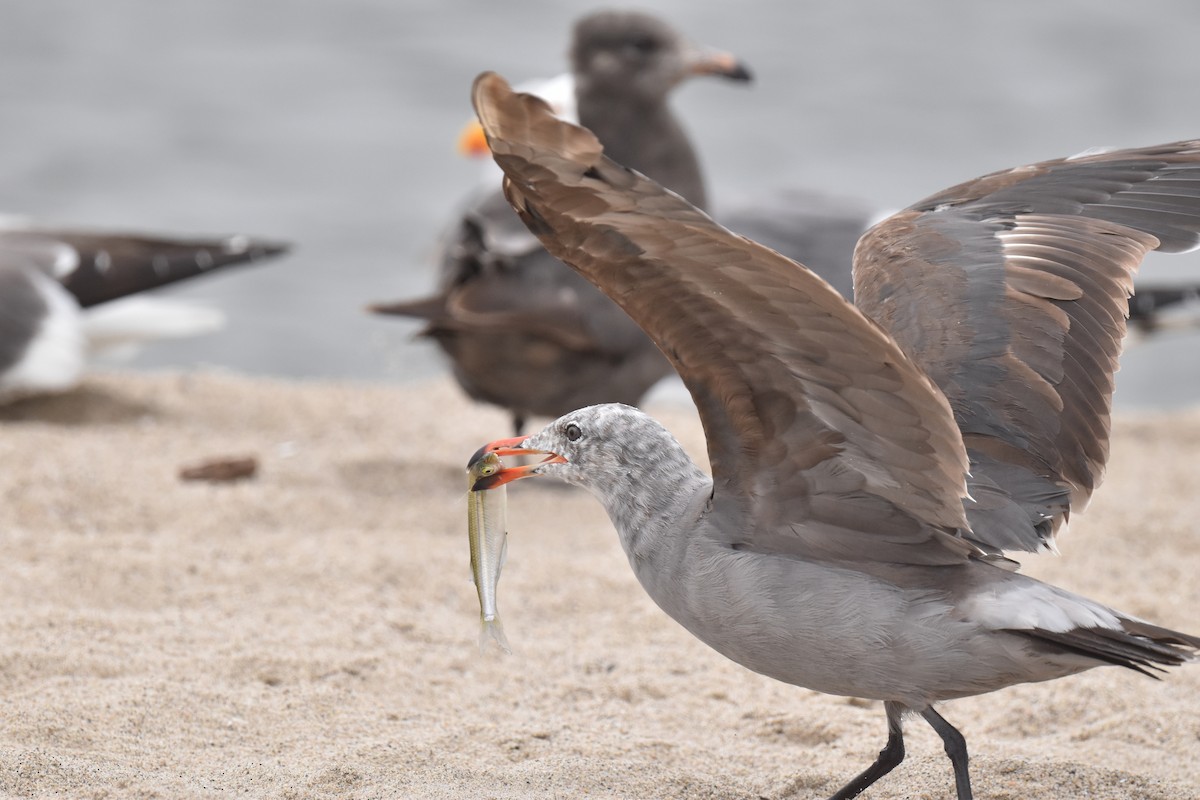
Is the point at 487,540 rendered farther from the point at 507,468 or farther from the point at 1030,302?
the point at 1030,302

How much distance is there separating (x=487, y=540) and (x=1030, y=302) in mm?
1259

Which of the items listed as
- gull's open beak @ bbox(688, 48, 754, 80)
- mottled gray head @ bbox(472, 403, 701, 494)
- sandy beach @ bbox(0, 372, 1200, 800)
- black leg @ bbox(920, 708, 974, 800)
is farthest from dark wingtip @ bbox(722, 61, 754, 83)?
black leg @ bbox(920, 708, 974, 800)

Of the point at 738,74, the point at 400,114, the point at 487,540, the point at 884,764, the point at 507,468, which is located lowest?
the point at 400,114

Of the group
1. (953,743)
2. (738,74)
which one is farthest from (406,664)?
(738,74)

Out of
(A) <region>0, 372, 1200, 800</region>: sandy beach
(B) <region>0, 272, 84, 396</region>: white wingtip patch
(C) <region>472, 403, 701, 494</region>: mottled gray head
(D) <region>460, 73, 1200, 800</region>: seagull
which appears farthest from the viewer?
(B) <region>0, 272, 84, 396</region>: white wingtip patch

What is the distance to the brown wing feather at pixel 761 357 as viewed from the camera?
2438 millimetres

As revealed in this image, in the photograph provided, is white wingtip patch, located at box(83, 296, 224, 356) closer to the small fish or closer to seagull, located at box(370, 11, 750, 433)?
seagull, located at box(370, 11, 750, 433)

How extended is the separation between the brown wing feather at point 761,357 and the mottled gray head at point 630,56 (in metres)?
3.48

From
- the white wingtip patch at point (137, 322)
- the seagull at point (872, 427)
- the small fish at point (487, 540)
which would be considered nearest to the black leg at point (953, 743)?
the seagull at point (872, 427)

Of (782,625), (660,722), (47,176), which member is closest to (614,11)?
(660,722)

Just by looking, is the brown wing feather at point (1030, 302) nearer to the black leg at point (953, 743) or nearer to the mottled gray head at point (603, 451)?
the black leg at point (953, 743)

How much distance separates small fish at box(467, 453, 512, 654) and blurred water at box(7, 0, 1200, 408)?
606 centimetres

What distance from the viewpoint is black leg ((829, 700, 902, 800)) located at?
3178mm

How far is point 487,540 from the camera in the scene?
3.30 metres
